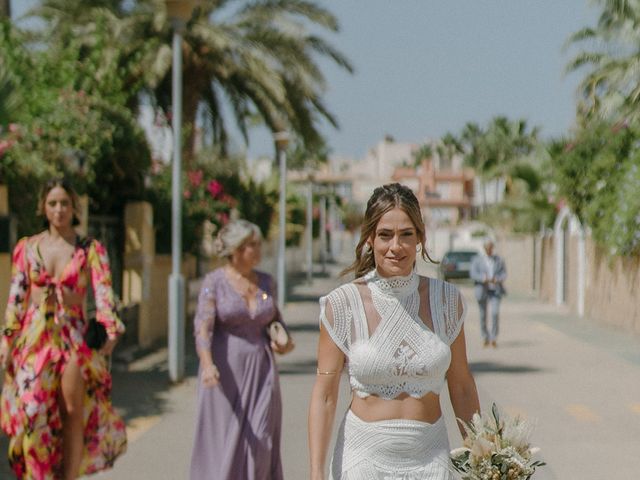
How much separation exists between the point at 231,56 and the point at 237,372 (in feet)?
48.3

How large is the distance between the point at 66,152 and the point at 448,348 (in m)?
9.17

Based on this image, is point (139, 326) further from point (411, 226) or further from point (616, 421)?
point (411, 226)

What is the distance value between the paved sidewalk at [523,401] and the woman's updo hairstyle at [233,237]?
159cm

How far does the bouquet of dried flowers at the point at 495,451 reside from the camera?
124 inches

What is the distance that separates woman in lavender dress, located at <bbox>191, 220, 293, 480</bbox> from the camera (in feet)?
19.9

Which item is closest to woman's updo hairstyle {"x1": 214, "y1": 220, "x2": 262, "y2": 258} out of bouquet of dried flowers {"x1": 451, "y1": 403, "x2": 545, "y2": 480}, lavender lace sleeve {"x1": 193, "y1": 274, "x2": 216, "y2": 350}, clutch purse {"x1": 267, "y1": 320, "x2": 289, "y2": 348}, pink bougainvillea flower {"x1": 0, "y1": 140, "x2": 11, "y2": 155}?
lavender lace sleeve {"x1": 193, "y1": 274, "x2": 216, "y2": 350}

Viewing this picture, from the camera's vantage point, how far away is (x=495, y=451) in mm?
3170

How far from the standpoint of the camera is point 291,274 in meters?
52.3

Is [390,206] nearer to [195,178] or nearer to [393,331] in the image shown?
[393,331]

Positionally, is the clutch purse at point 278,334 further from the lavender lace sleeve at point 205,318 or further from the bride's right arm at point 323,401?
the bride's right arm at point 323,401

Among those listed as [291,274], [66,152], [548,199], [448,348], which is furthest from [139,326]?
[291,274]

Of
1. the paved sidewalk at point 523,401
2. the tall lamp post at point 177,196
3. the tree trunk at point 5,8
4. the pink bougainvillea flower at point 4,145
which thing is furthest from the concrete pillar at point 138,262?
the pink bougainvillea flower at point 4,145

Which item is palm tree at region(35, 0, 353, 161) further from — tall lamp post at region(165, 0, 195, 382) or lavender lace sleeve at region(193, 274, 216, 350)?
lavender lace sleeve at region(193, 274, 216, 350)

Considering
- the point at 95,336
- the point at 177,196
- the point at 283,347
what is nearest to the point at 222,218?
the point at 177,196
